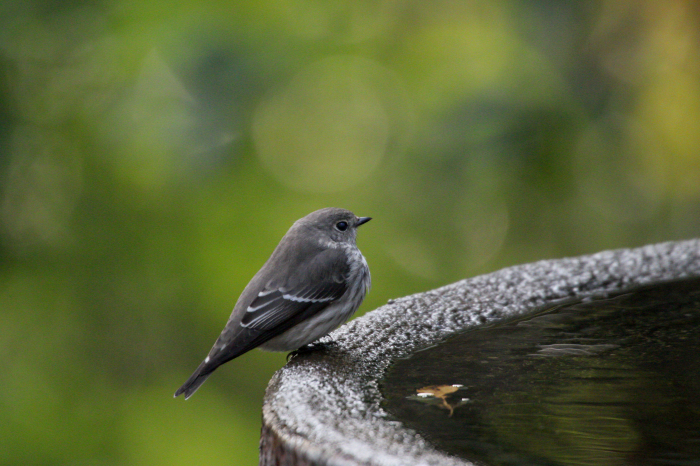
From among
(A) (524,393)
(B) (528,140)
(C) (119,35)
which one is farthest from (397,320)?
(C) (119,35)

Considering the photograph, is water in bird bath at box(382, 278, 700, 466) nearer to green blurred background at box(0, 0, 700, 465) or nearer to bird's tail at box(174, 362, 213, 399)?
bird's tail at box(174, 362, 213, 399)

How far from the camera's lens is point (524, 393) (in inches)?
71.0

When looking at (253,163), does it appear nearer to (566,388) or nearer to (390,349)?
(390,349)

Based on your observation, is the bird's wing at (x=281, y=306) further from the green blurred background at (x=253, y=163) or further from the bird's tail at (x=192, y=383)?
the green blurred background at (x=253, y=163)

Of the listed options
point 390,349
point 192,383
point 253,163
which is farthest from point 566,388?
point 253,163

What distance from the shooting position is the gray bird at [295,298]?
2.69 metres

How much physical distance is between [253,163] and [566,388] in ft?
14.0

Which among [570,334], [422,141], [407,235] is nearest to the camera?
[570,334]

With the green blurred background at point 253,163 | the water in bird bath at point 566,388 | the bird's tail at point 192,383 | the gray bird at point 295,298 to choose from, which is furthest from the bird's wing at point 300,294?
the green blurred background at point 253,163

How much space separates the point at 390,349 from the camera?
2273 millimetres

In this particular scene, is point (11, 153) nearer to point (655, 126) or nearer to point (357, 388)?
point (357, 388)

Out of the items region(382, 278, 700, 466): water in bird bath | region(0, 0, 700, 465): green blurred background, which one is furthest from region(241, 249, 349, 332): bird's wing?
region(0, 0, 700, 465): green blurred background

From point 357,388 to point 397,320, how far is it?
664 mm

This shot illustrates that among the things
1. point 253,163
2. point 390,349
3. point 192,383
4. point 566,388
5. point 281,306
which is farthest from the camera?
point 253,163
